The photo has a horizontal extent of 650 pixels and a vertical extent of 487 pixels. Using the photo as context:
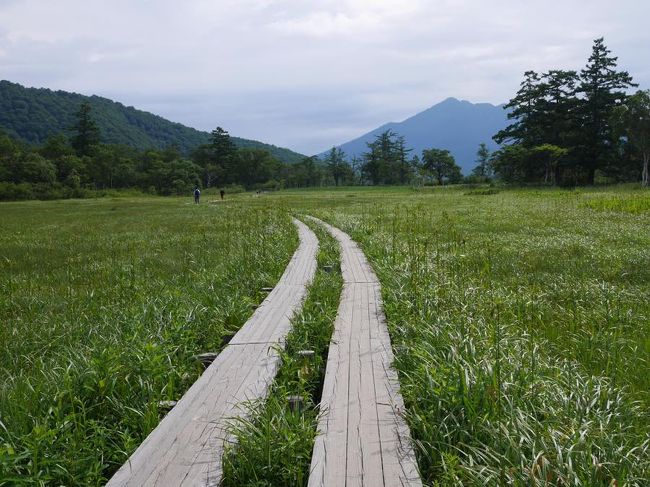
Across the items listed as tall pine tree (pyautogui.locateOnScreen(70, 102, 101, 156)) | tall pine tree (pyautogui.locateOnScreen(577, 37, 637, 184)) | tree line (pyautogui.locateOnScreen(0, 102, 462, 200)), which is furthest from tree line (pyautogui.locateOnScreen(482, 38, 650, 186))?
tall pine tree (pyautogui.locateOnScreen(70, 102, 101, 156))

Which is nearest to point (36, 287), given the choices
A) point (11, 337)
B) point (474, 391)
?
point (11, 337)

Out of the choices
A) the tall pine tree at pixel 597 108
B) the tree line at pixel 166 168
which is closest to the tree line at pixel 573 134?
the tall pine tree at pixel 597 108

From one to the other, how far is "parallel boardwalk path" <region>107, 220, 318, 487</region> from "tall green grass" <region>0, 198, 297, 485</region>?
1.08ft

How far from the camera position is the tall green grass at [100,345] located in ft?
11.1

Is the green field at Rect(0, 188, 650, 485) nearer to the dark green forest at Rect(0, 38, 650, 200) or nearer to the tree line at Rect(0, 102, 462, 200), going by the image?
the dark green forest at Rect(0, 38, 650, 200)

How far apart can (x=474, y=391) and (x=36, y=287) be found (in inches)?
378

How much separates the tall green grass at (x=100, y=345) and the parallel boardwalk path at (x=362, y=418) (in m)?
1.55

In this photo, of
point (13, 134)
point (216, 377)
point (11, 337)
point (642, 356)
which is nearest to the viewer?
point (216, 377)

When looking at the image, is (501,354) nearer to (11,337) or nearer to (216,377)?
(216,377)

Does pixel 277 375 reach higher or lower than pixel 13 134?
lower

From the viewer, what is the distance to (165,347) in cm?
509

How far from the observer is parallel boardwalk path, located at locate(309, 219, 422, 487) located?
2934mm

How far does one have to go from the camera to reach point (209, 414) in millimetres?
3750

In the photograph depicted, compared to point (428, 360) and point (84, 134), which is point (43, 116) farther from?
point (428, 360)
